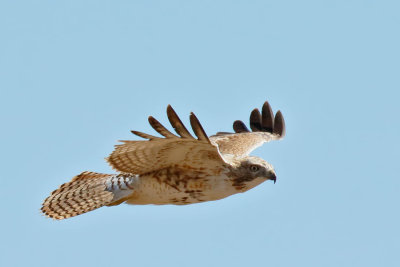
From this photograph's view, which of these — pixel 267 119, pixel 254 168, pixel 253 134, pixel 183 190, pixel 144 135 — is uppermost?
pixel 267 119

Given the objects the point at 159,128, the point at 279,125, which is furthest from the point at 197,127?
the point at 279,125

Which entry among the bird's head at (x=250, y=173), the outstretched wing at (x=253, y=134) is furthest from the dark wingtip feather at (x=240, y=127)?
the bird's head at (x=250, y=173)

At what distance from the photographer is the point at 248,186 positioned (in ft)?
35.8

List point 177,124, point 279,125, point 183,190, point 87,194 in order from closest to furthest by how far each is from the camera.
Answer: point 177,124, point 183,190, point 87,194, point 279,125

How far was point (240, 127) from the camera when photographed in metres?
14.0

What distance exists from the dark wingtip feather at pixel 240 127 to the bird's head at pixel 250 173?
298cm

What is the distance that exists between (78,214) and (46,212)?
0.55 meters

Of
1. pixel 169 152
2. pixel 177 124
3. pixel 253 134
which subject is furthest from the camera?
pixel 253 134

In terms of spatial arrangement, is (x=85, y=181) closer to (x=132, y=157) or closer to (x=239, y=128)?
(x=132, y=157)

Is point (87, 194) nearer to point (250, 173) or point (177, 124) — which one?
point (250, 173)

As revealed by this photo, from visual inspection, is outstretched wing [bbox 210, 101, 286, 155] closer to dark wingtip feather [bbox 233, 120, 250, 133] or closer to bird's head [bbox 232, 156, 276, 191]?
dark wingtip feather [bbox 233, 120, 250, 133]

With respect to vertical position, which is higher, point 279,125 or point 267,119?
point 267,119

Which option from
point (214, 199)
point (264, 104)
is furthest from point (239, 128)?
point (214, 199)

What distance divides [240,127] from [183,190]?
10.7 ft
